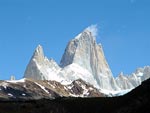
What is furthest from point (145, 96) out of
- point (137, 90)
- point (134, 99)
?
point (137, 90)

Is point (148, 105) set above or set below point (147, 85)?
below

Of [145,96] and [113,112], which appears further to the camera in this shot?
[113,112]

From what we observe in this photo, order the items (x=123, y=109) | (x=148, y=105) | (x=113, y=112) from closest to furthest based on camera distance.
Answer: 1. (x=148, y=105)
2. (x=123, y=109)
3. (x=113, y=112)

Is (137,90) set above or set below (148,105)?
above

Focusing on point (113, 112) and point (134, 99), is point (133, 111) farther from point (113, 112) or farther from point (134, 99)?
point (113, 112)

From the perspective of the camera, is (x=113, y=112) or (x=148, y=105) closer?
(x=148, y=105)

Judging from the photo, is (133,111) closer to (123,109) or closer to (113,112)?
(123,109)

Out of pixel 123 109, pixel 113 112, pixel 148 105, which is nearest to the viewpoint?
pixel 148 105

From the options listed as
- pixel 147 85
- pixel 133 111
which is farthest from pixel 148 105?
pixel 147 85
